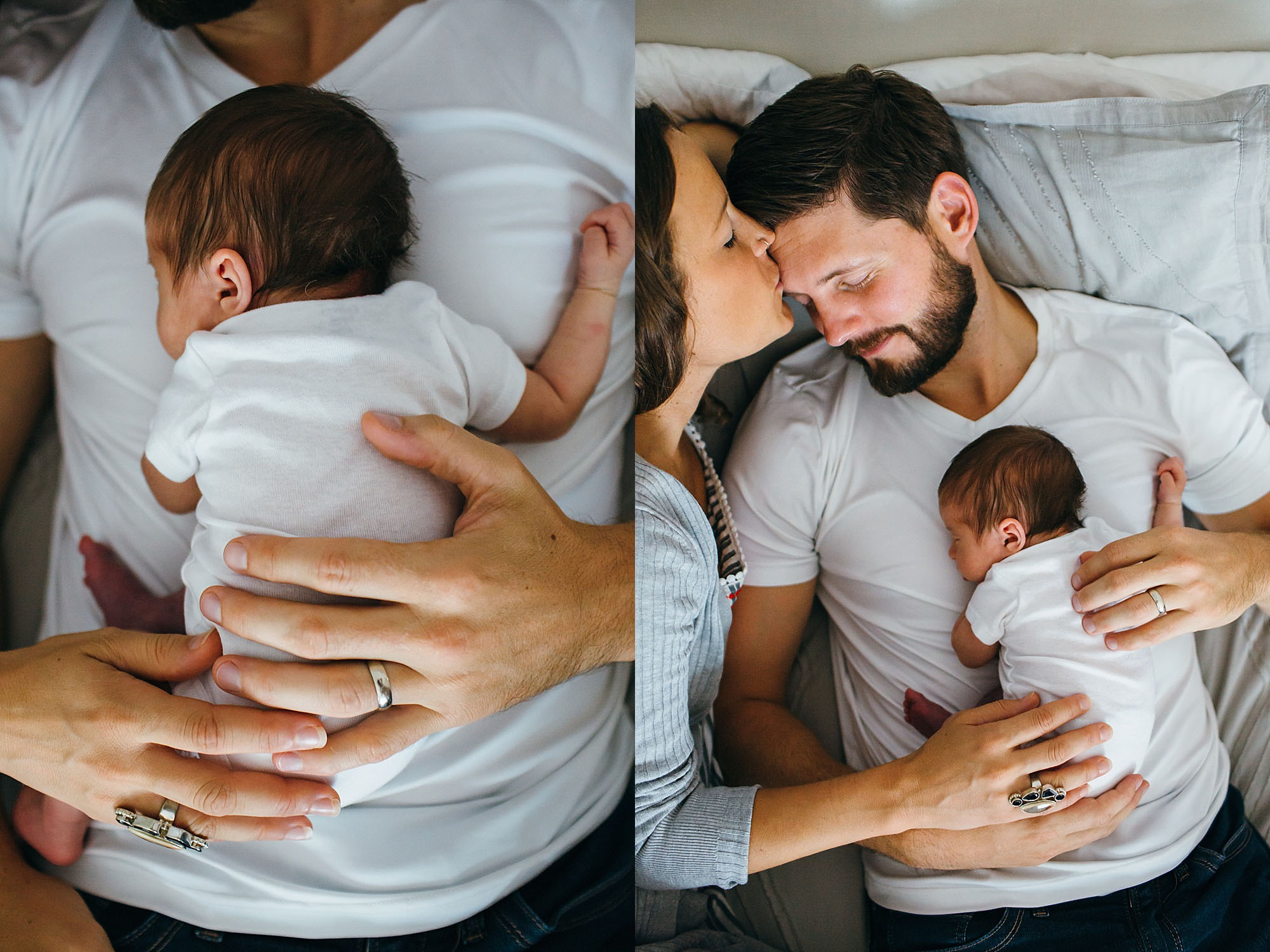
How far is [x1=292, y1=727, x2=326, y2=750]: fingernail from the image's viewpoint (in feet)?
3.17

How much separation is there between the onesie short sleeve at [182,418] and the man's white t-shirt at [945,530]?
66cm

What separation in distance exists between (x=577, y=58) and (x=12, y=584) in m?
A: 0.94

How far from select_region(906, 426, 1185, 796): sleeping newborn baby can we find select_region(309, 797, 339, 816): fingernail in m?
0.73

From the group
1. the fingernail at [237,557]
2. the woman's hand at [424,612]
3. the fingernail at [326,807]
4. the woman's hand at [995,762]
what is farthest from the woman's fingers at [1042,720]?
the fingernail at [237,557]

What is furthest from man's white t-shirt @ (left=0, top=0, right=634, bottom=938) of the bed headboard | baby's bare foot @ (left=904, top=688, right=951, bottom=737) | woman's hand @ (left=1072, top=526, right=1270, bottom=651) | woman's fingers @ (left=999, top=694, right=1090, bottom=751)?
woman's hand @ (left=1072, top=526, right=1270, bottom=651)

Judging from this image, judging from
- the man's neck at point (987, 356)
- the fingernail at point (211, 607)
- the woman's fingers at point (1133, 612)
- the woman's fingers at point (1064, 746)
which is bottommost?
the woman's fingers at point (1064, 746)

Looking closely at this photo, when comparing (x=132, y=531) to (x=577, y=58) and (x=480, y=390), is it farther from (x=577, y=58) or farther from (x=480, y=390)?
(x=577, y=58)

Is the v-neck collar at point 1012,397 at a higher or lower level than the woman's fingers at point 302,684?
higher

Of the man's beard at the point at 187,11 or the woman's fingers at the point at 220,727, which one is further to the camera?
the man's beard at the point at 187,11

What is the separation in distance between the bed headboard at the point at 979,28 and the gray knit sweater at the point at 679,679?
0.53 meters

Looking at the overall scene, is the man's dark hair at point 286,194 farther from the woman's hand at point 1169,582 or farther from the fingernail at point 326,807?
the woman's hand at point 1169,582

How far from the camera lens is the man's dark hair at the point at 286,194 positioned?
3.28ft

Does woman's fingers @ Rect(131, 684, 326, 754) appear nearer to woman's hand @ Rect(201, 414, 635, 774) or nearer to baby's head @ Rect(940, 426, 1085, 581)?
woman's hand @ Rect(201, 414, 635, 774)

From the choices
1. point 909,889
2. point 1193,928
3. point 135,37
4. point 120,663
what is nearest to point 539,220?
point 135,37
